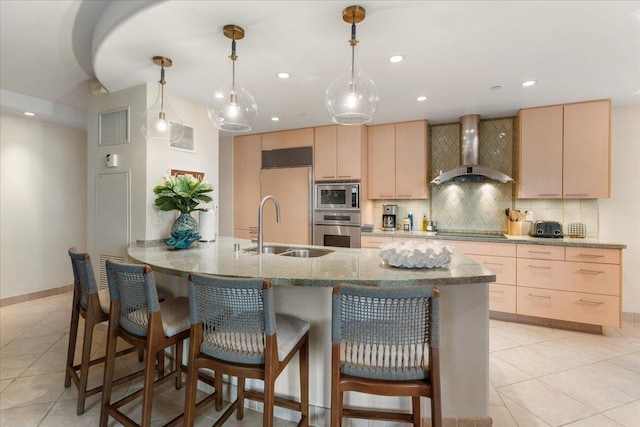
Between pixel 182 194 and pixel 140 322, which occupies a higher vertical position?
pixel 182 194

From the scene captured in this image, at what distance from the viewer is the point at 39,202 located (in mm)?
4211

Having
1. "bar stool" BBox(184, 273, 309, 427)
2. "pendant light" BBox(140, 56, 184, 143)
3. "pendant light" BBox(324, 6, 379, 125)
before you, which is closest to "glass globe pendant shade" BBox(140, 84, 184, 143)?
"pendant light" BBox(140, 56, 184, 143)

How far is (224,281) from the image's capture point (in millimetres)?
1299

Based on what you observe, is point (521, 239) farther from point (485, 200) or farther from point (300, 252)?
point (300, 252)

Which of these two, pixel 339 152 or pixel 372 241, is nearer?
pixel 372 241

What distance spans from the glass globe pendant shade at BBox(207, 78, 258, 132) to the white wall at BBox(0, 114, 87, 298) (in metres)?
3.68

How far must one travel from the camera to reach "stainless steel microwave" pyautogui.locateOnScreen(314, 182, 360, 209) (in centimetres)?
411

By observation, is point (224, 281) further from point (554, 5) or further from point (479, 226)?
point (479, 226)

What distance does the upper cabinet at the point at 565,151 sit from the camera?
327 cm

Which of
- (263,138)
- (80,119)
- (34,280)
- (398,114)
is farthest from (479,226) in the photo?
(34,280)

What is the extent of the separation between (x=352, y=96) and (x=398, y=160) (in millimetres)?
2536

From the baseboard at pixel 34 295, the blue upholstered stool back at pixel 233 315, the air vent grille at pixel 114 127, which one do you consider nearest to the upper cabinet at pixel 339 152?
the air vent grille at pixel 114 127

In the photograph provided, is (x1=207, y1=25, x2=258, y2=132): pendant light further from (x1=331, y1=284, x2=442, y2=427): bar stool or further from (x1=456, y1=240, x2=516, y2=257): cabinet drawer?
(x1=456, y1=240, x2=516, y2=257): cabinet drawer

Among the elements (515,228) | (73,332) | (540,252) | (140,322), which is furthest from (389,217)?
(73,332)
